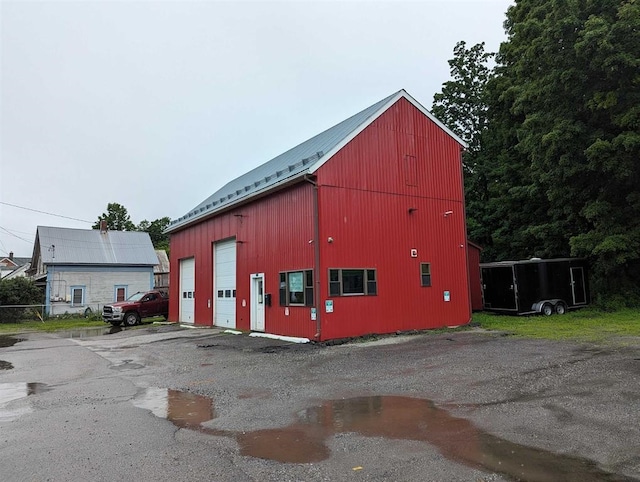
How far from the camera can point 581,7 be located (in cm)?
1917

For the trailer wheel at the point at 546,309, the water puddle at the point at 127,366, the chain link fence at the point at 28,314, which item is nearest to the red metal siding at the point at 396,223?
the trailer wheel at the point at 546,309

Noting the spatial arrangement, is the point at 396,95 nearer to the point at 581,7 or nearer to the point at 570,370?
the point at 581,7

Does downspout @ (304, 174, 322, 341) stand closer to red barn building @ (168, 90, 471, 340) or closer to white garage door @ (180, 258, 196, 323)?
red barn building @ (168, 90, 471, 340)

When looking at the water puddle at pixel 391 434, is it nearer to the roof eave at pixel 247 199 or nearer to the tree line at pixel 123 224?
the roof eave at pixel 247 199

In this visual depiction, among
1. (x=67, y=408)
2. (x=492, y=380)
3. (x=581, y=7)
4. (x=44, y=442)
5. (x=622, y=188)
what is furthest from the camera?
(x=622, y=188)

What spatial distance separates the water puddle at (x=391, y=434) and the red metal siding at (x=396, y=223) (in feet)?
22.9

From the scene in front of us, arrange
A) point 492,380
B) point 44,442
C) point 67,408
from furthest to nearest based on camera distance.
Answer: point 492,380, point 67,408, point 44,442

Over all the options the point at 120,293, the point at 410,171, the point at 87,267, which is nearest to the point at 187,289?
the point at 410,171

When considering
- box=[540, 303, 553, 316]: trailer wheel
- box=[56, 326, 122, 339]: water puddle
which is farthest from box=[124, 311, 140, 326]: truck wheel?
box=[540, 303, 553, 316]: trailer wheel

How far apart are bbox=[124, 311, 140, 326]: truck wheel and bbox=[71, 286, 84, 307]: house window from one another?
11.6 m

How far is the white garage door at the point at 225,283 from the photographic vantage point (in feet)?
64.0

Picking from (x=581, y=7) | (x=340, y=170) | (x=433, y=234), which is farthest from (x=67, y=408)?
(x=581, y=7)

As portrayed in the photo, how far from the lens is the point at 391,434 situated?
17.7ft

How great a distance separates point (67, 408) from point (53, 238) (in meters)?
33.9
